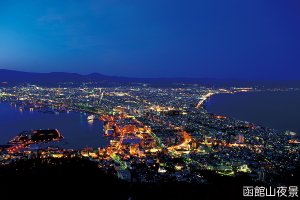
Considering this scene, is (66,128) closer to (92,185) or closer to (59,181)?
(59,181)

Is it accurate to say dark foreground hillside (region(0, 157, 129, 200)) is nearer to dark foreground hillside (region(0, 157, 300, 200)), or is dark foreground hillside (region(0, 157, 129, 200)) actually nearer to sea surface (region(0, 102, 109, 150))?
dark foreground hillside (region(0, 157, 300, 200))

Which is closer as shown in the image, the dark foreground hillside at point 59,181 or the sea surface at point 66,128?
the dark foreground hillside at point 59,181

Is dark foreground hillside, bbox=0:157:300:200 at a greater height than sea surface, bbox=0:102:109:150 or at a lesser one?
greater

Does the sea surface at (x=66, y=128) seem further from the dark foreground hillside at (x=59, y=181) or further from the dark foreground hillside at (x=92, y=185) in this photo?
the dark foreground hillside at (x=92, y=185)

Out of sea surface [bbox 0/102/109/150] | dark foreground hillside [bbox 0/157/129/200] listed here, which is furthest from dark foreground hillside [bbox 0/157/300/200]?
sea surface [bbox 0/102/109/150]

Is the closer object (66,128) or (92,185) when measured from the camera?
(92,185)

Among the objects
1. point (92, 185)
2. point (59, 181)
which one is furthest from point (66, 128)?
point (92, 185)

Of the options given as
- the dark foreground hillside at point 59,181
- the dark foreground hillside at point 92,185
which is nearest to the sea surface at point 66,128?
the dark foreground hillside at point 59,181

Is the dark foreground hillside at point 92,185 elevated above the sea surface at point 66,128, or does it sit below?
above

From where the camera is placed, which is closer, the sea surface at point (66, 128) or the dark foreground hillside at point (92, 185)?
the dark foreground hillside at point (92, 185)

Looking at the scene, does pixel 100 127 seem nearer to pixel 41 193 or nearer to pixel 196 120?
pixel 196 120

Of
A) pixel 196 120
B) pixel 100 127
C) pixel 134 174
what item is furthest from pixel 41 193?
pixel 196 120

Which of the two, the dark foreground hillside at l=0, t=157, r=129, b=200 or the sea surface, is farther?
the sea surface
